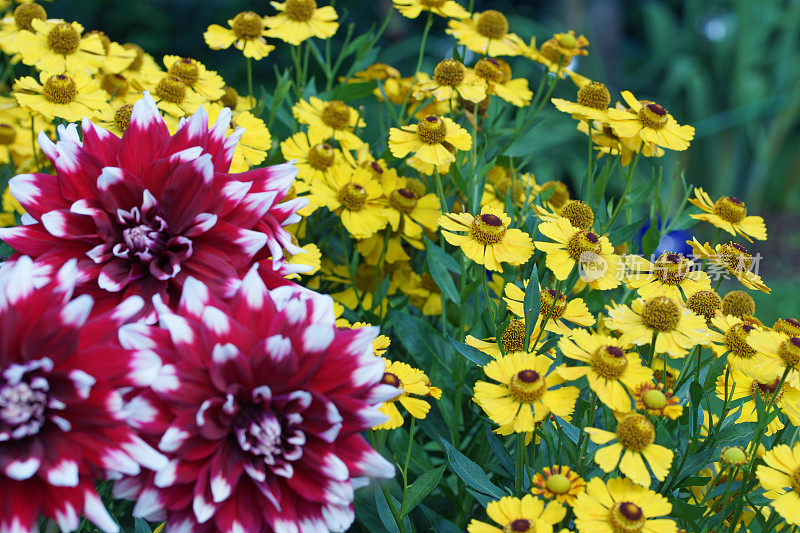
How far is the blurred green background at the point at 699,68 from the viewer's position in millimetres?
4168

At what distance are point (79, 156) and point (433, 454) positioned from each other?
66cm

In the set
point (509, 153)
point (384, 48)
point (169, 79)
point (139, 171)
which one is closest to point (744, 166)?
point (384, 48)

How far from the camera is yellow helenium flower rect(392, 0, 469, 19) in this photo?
106cm

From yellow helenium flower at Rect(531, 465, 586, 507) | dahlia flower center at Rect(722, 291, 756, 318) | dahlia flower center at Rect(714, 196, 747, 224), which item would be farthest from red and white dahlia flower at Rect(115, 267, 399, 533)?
dahlia flower center at Rect(714, 196, 747, 224)

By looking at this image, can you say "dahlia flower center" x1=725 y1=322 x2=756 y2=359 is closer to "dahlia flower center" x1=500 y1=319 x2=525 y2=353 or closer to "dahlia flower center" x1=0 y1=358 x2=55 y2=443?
"dahlia flower center" x1=500 y1=319 x2=525 y2=353

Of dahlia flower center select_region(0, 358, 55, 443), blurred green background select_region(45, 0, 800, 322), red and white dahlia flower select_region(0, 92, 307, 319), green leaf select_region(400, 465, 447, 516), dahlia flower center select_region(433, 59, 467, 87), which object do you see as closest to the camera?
dahlia flower center select_region(0, 358, 55, 443)

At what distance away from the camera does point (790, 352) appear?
614 mm

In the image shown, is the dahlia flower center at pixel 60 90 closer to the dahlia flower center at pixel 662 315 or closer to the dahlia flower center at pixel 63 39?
the dahlia flower center at pixel 63 39

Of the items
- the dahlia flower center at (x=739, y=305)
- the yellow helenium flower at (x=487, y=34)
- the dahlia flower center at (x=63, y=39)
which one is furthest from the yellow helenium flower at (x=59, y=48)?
the dahlia flower center at (x=739, y=305)

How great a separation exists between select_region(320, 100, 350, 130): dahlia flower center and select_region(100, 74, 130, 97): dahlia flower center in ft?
0.99

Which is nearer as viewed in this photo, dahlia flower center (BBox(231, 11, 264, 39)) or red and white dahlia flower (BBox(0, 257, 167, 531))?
red and white dahlia flower (BBox(0, 257, 167, 531))

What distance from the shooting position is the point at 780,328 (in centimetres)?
70

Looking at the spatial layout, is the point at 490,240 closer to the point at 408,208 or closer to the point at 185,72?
the point at 408,208

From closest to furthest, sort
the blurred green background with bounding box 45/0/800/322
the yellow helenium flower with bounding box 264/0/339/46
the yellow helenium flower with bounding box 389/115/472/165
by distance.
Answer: the yellow helenium flower with bounding box 389/115/472/165
the yellow helenium flower with bounding box 264/0/339/46
the blurred green background with bounding box 45/0/800/322
